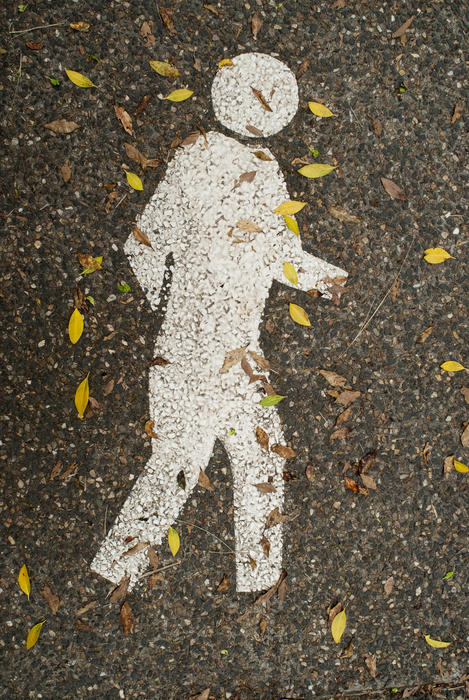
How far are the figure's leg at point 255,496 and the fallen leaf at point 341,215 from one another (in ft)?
3.32

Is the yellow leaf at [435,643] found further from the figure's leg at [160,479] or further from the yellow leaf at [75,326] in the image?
the yellow leaf at [75,326]

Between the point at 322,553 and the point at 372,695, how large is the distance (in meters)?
0.80

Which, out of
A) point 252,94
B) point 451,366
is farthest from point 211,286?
point 451,366

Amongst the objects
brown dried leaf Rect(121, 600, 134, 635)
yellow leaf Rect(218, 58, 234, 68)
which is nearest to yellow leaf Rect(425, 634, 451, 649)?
brown dried leaf Rect(121, 600, 134, 635)

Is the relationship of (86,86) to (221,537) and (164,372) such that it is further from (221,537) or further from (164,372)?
(221,537)

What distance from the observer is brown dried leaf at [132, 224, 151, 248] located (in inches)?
92.1

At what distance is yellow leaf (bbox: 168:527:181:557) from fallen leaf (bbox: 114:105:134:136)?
1.94 m

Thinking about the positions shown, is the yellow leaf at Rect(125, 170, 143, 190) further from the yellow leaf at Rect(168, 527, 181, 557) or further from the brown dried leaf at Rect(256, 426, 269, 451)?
the yellow leaf at Rect(168, 527, 181, 557)

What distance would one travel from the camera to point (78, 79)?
2.33 metres

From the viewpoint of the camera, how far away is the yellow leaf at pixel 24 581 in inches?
92.6

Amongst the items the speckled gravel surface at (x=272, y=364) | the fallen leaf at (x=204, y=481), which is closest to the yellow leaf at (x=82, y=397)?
the speckled gravel surface at (x=272, y=364)

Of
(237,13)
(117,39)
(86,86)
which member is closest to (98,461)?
(86,86)

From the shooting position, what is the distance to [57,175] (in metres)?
2.34

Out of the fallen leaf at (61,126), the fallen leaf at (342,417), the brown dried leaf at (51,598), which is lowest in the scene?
the brown dried leaf at (51,598)
